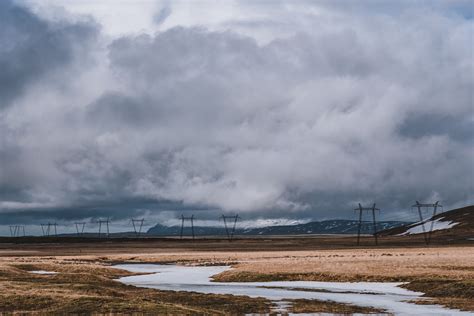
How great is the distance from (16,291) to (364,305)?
23.3 metres

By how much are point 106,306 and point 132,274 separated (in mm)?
41530

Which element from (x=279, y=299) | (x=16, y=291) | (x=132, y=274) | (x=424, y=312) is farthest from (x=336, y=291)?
(x=132, y=274)

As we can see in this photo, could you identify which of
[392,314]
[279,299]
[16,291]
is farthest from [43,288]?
[392,314]

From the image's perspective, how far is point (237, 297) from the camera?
47781mm

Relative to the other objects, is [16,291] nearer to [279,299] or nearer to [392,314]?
[279,299]

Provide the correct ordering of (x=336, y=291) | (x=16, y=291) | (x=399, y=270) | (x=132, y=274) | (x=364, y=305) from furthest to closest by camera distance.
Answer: (x=132, y=274)
(x=399, y=270)
(x=336, y=291)
(x=16, y=291)
(x=364, y=305)

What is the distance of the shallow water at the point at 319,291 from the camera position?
43.0 metres

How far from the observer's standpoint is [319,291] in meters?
54.4

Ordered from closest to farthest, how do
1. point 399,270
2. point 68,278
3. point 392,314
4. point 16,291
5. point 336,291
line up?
point 392,314, point 16,291, point 336,291, point 68,278, point 399,270

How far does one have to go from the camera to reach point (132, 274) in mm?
81625

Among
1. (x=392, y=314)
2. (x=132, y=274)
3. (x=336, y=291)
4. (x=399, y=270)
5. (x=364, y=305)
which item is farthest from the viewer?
(x=132, y=274)

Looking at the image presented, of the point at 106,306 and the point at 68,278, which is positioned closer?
the point at 106,306

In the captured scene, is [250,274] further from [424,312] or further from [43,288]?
[424,312]

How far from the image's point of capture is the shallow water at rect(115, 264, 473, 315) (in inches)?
1692
